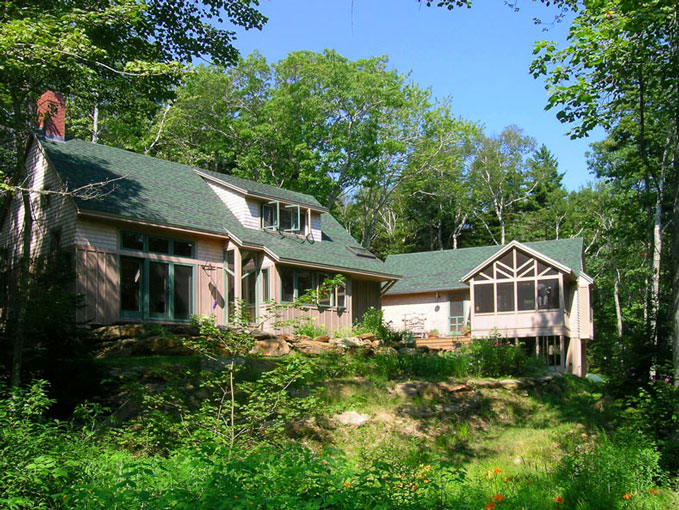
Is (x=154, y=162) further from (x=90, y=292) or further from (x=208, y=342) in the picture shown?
(x=208, y=342)

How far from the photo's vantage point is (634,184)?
113 ft

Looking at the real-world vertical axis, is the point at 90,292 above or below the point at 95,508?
above

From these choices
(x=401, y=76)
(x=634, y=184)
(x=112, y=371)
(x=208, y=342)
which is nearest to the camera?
(x=208, y=342)

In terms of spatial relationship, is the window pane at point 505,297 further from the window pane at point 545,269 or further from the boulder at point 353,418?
the boulder at point 353,418

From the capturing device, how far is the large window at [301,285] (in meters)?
22.1

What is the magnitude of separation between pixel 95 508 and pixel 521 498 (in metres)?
4.48

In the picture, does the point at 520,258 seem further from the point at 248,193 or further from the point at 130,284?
the point at 130,284

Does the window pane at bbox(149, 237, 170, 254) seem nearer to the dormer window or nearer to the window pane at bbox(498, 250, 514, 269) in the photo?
the dormer window

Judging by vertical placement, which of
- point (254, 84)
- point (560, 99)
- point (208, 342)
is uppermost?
point (254, 84)

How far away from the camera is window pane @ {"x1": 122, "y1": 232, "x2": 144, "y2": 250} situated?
726 inches

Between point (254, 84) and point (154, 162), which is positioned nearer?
point (154, 162)

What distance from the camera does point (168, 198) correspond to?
20688 millimetres

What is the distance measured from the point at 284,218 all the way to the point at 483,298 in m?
8.89

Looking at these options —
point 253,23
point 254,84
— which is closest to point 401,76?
point 254,84
